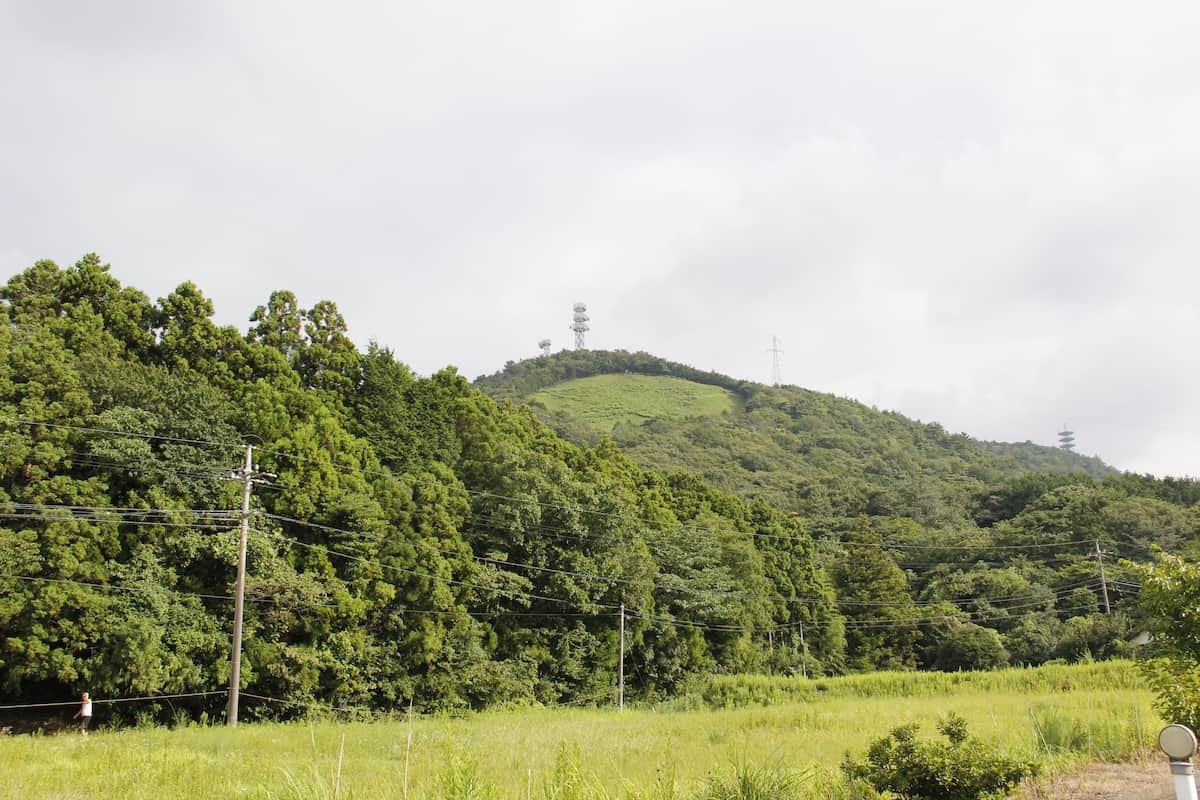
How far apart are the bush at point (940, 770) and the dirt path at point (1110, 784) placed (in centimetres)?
134

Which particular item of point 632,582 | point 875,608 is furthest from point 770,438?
point 632,582

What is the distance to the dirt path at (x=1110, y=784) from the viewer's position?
916 cm

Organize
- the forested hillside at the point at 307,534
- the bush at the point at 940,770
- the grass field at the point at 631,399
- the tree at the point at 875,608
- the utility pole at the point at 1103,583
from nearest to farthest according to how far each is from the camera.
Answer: the bush at the point at 940,770 < the forested hillside at the point at 307,534 < the utility pole at the point at 1103,583 < the tree at the point at 875,608 < the grass field at the point at 631,399

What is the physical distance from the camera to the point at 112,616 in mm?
24312

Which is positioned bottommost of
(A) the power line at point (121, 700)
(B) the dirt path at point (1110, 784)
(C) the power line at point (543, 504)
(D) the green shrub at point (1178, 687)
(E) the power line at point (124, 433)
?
(A) the power line at point (121, 700)

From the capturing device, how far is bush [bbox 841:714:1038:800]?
8.30m

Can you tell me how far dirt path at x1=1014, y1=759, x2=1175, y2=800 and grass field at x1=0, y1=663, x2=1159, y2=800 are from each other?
2.07ft

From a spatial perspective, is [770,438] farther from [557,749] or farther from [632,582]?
[557,749]

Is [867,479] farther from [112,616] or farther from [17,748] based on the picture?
[17,748]

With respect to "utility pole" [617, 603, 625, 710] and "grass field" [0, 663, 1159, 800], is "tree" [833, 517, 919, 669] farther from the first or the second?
"grass field" [0, 663, 1159, 800]

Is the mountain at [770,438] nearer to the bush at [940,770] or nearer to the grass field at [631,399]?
the grass field at [631,399]

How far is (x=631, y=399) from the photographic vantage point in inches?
5192

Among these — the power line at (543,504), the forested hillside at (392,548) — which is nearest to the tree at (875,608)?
the forested hillside at (392,548)

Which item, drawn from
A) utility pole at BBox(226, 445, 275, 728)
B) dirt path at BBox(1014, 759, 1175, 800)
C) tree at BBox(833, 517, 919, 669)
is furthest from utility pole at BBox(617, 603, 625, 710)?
dirt path at BBox(1014, 759, 1175, 800)
